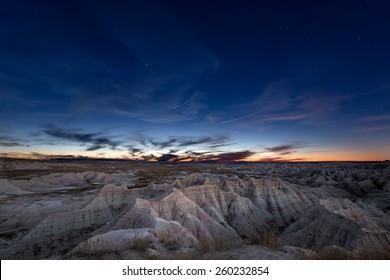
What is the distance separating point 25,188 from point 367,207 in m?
91.1

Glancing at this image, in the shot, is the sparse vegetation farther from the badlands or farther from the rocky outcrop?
the rocky outcrop

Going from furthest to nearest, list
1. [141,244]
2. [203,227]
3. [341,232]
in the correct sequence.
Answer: [203,227]
[341,232]
[141,244]

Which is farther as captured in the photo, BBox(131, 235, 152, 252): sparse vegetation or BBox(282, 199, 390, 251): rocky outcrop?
BBox(282, 199, 390, 251): rocky outcrop

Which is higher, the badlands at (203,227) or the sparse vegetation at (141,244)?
the sparse vegetation at (141,244)

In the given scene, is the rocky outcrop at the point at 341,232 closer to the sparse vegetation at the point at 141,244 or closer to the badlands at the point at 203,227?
the badlands at the point at 203,227

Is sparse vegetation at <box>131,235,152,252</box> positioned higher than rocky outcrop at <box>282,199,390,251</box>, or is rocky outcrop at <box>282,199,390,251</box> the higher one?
sparse vegetation at <box>131,235,152,252</box>

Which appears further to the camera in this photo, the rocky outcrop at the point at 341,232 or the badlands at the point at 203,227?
the rocky outcrop at the point at 341,232

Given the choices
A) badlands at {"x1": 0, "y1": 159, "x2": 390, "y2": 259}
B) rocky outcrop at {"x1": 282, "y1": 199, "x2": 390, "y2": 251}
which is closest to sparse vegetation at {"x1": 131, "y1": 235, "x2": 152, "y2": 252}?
badlands at {"x1": 0, "y1": 159, "x2": 390, "y2": 259}

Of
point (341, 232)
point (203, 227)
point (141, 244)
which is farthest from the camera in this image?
point (203, 227)

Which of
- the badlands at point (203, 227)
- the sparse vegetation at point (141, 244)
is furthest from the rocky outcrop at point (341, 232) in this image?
the sparse vegetation at point (141, 244)

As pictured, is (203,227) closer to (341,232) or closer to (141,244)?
(341,232)

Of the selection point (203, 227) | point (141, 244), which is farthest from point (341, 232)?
point (141, 244)
